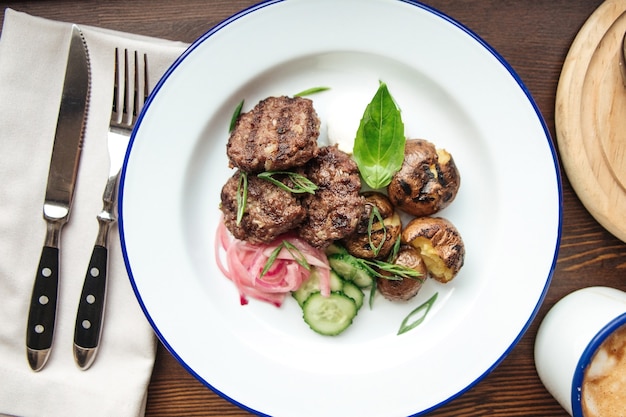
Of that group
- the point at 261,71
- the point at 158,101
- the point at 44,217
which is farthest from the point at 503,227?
the point at 44,217

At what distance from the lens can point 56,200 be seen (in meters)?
2.78

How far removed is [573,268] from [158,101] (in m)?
2.27

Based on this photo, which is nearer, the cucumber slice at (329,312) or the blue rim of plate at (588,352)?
the blue rim of plate at (588,352)

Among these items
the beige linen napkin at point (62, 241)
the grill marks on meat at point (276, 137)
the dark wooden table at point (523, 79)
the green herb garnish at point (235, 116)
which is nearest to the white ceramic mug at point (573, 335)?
the dark wooden table at point (523, 79)

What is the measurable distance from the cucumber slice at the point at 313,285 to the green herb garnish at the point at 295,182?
0.48 metres

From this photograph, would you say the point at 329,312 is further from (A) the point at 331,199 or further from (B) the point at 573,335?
(B) the point at 573,335

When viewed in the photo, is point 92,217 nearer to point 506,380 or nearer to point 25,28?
point 25,28

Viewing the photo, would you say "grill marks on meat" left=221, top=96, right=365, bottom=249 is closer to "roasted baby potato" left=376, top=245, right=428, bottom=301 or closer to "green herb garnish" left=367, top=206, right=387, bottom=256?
"green herb garnish" left=367, top=206, right=387, bottom=256

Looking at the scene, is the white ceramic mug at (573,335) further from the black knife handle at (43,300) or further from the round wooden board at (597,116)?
the black knife handle at (43,300)

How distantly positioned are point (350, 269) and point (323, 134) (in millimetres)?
705

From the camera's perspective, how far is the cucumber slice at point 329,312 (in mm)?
2715

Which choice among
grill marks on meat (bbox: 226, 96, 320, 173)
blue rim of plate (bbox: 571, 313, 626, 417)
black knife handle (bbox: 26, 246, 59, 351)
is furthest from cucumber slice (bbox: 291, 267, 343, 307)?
black knife handle (bbox: 26, 246, 59, 351)

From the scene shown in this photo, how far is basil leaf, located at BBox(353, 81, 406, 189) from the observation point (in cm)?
250

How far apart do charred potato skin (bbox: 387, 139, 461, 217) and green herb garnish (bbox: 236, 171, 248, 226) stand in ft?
2.21
